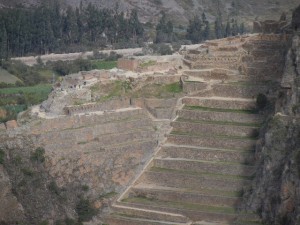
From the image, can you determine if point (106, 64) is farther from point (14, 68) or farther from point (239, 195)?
point (239, 195)

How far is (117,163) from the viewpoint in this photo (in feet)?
230

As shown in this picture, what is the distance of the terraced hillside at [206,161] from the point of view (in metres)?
63.7

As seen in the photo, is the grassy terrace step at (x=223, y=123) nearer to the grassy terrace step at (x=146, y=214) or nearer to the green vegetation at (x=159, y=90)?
the green vegetation at (x=159, y=90)

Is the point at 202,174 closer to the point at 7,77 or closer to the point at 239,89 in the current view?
the point at 239,89

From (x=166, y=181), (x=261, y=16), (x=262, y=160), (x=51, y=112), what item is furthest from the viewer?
(x=261, y=16)

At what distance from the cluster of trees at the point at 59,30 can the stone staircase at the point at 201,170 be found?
40.3 m

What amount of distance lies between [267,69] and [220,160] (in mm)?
10128

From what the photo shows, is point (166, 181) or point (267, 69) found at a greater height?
point (267, 69)

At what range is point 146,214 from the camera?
64312mm

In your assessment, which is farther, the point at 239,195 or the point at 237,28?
the point at 237,28

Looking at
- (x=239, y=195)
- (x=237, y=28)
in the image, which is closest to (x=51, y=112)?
(x=239, y=195)

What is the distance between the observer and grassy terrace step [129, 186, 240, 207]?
63625 millimetres

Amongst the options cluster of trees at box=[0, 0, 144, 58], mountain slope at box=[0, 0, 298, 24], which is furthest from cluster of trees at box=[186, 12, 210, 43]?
mountain slope at box=[0, 0, 298, 24]

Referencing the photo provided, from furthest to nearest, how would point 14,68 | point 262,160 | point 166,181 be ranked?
point 14,68
point 166,181
point 262,160
